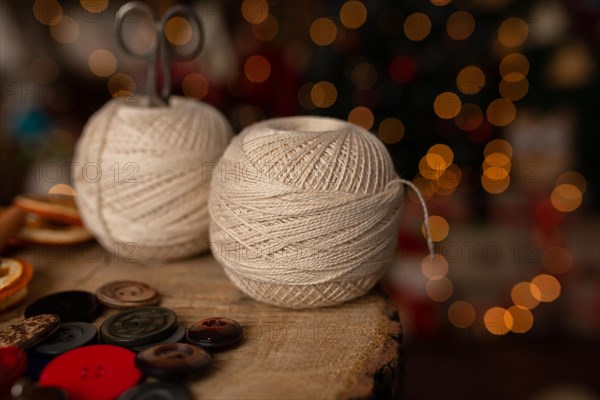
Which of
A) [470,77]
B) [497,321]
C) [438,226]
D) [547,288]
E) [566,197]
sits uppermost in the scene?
[470,77]

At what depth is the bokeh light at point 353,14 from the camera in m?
2.13

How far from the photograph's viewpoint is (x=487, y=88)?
218 cm

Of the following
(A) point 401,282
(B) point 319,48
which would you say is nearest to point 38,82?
(B) point 319,48

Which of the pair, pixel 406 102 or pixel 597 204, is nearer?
pixel 406 102

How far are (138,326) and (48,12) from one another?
287 centimetres

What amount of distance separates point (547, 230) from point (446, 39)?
0.88 m

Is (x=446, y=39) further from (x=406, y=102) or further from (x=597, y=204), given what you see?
(x=597, y=204)

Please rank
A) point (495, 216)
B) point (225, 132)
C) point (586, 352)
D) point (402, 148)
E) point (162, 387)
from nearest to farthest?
point (162, 387), point (225, 132), point (586, 352), point (402, 148), point (495, 216)

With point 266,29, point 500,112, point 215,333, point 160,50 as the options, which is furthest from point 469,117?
point 215,333

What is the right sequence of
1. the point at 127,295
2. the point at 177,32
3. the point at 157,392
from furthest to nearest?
1. the point at 177,32
2. the point at 127,295
3. the point at 157,392

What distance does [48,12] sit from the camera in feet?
10.0

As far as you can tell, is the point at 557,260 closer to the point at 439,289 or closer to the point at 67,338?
the point at 439,289

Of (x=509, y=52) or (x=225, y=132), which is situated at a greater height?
(x=509, y=52)

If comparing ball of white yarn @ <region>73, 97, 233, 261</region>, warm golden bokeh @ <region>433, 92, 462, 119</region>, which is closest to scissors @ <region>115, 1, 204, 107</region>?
ball of white yarn @ <region>73, 97, 233, 261</region>
